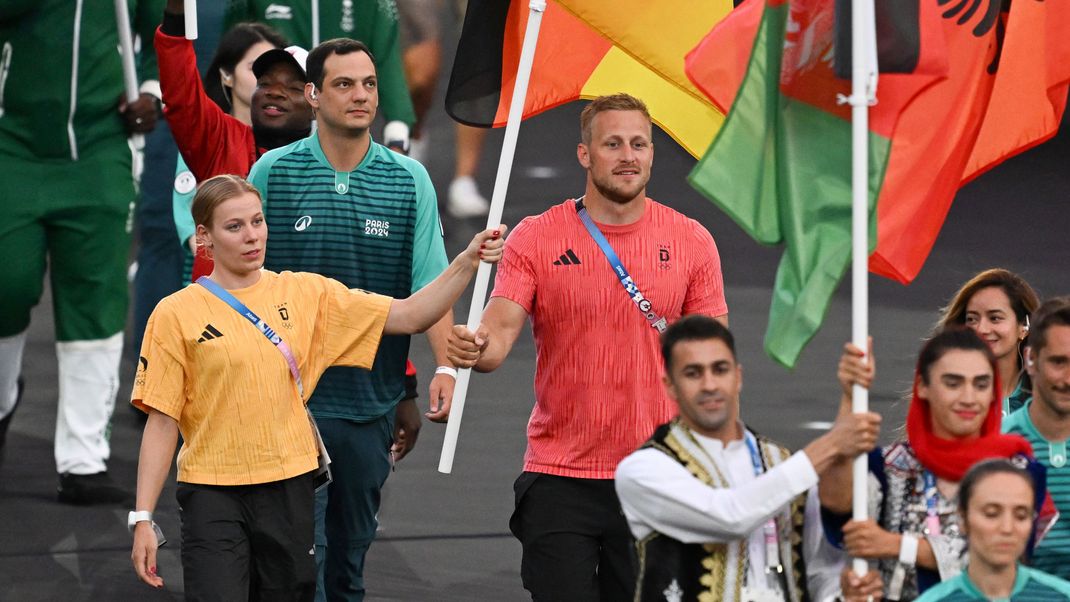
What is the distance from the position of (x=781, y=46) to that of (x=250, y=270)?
1.88 metres

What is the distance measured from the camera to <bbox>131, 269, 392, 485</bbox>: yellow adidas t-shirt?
7.12 metres

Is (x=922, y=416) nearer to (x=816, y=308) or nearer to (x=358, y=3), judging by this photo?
(x=816, y=308)

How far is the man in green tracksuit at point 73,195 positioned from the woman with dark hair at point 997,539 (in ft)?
18.5

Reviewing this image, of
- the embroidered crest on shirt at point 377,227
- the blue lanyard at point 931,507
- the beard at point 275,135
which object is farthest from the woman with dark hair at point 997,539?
the beard at point 275,135

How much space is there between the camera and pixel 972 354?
19.5 ft

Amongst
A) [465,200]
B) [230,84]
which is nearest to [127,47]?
[230,84]

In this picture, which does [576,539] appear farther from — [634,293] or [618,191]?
[618,191]

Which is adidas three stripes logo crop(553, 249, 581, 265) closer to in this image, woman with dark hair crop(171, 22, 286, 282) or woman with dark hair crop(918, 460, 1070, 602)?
woman with dark hair crop(918, 460, 1070, 602)

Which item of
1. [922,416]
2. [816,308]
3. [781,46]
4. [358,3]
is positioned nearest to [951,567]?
[922,416]

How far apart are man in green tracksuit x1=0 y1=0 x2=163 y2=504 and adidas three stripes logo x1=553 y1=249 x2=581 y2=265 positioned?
348 cm

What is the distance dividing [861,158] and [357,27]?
6159 millimetres

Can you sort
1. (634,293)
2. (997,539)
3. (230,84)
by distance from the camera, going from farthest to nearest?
1. (230,84)
2. (634,293)
3. (997,539)

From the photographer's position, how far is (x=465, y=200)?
704 inches

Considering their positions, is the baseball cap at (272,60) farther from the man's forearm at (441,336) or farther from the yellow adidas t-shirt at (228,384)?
the yellow adidas t-shirt at (228,384)
